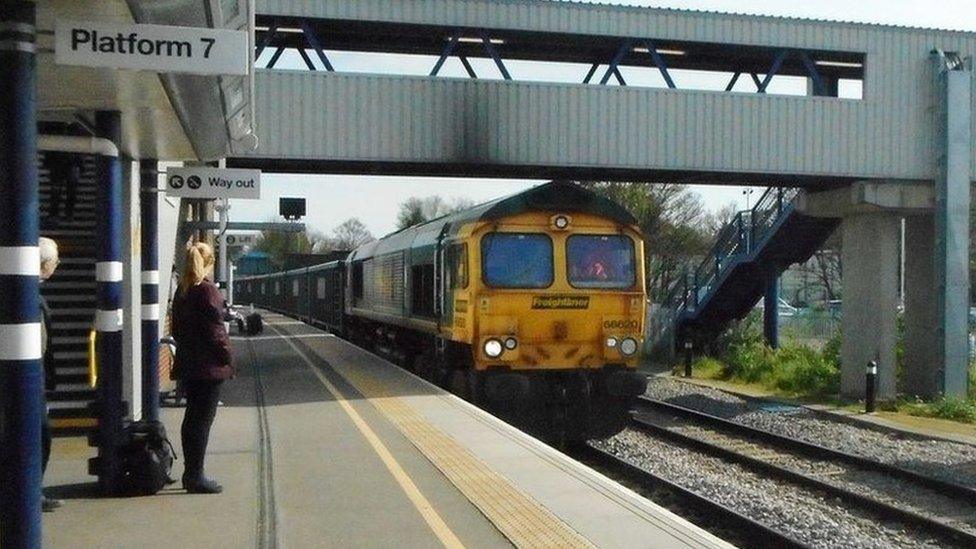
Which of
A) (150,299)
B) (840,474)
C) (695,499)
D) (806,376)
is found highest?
(150,299)

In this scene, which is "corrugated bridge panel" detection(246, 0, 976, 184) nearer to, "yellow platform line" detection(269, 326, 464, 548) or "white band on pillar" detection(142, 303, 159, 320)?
"yellow platform line" detection(269, 326, 464, 548)

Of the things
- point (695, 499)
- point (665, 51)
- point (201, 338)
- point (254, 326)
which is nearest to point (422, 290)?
point (695, 499)

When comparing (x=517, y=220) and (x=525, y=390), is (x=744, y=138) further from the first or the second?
(x=525, y=390)

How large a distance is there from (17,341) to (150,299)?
395 centimetres

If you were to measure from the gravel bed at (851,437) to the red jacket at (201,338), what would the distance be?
27.0 ft

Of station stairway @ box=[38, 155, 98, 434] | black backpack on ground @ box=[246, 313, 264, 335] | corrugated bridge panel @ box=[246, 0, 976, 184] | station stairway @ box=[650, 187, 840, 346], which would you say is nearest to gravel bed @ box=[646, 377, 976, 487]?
corrugated bridge panel @ box=[246, 0, 976, 184]

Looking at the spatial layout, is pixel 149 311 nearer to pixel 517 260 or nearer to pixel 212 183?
pixel 212 183

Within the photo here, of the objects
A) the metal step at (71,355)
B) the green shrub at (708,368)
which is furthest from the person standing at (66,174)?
the green shrub at (708,368)

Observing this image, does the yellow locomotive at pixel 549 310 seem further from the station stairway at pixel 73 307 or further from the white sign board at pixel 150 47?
the white sign board at pixel 150 47

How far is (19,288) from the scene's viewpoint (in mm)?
4000

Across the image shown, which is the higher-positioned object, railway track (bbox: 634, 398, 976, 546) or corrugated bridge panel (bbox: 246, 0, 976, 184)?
corrugated bridge panel (bbox: 246, 0, 976, 184)

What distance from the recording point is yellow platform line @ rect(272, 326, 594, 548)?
6035 millimetres

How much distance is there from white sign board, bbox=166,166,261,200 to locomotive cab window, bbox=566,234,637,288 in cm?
406

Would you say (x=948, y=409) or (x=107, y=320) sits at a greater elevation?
(x=107, y=320)
